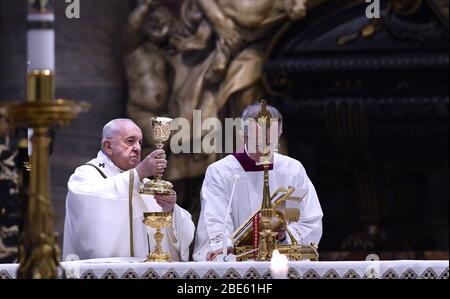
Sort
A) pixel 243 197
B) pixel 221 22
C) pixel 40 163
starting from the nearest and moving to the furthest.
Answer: pixel 40 163 < pixel 243 197 < pixel 221 22

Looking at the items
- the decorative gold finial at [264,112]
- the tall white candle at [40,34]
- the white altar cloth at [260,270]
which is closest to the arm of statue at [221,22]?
the decorative gold finial at [264,112]

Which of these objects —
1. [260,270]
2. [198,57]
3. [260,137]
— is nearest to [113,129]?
[260,137]

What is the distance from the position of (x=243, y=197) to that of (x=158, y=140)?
99cm

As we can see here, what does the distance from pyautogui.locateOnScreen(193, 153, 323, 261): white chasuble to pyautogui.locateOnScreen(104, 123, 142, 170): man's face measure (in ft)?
1.42

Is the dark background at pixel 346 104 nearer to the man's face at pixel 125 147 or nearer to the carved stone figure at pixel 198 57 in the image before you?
the carved stone figure at pixel 198 57

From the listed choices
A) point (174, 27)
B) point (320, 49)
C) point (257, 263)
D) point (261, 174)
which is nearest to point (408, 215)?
point (320, 49)

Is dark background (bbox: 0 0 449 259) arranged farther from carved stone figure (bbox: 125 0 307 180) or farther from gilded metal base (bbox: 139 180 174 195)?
gilded metal base (bbox: 139 180 174 195)

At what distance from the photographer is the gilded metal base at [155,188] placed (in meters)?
7.62

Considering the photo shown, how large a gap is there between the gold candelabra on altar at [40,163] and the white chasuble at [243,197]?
3.01 meters

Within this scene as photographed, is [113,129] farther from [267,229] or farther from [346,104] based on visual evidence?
[346,104]

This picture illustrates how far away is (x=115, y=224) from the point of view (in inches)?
317

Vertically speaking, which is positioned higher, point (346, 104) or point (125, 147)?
point (346, 104)
